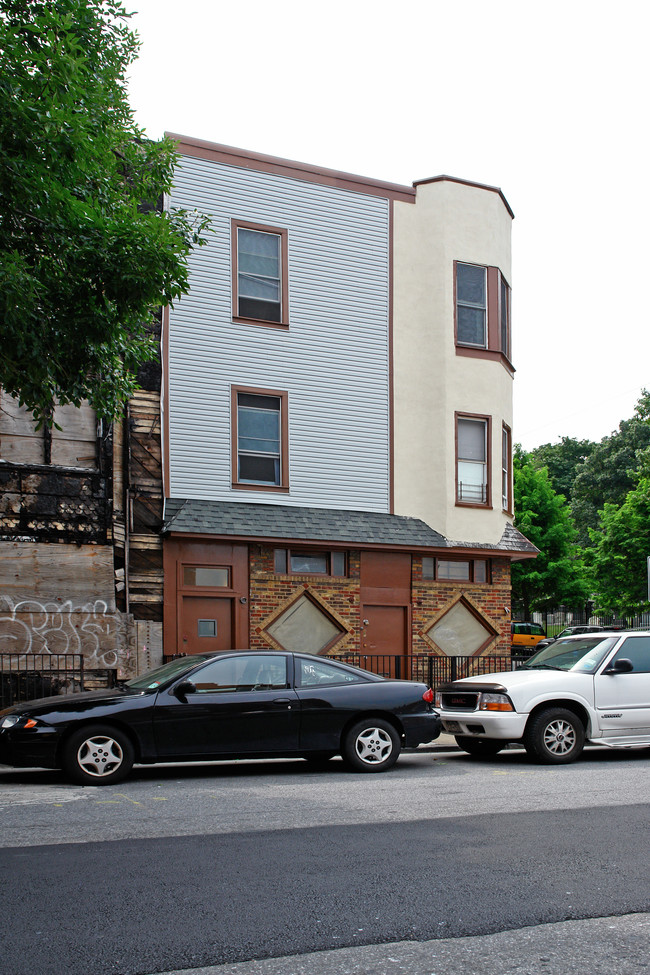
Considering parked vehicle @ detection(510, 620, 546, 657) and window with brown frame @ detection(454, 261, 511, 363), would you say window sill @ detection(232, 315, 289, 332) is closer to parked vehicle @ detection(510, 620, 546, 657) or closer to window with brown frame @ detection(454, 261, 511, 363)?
window with brown frame @ detection(454, 261, 511, 363)

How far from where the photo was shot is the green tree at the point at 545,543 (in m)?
44.0

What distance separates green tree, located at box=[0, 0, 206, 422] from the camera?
9602mm

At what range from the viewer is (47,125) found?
9492 millimetres

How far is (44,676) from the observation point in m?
15.7

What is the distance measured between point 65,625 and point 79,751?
6.81 meters

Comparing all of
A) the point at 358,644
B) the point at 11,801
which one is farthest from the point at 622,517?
the point at 11,801

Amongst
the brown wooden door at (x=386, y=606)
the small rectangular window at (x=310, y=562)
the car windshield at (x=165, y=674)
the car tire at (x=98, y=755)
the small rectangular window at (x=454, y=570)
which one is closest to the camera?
the car tire at (x=98, y=755)

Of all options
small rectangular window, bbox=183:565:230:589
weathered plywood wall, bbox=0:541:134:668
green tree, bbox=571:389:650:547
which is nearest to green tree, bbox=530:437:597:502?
green tree, bbox=571:389:650:547

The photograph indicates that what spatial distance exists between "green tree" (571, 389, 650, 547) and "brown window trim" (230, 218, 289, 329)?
41403mm

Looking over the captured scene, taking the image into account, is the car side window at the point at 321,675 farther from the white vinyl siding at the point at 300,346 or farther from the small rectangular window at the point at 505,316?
the small rectangular window at the point at 505,316

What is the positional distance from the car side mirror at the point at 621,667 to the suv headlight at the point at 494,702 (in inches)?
53.8

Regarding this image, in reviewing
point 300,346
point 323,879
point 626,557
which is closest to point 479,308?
point 300,346

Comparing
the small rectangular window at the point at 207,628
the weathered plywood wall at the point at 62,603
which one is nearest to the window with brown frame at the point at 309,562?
the small rectangular window at the point at 207,628

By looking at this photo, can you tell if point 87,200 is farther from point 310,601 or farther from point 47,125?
point 310,601
